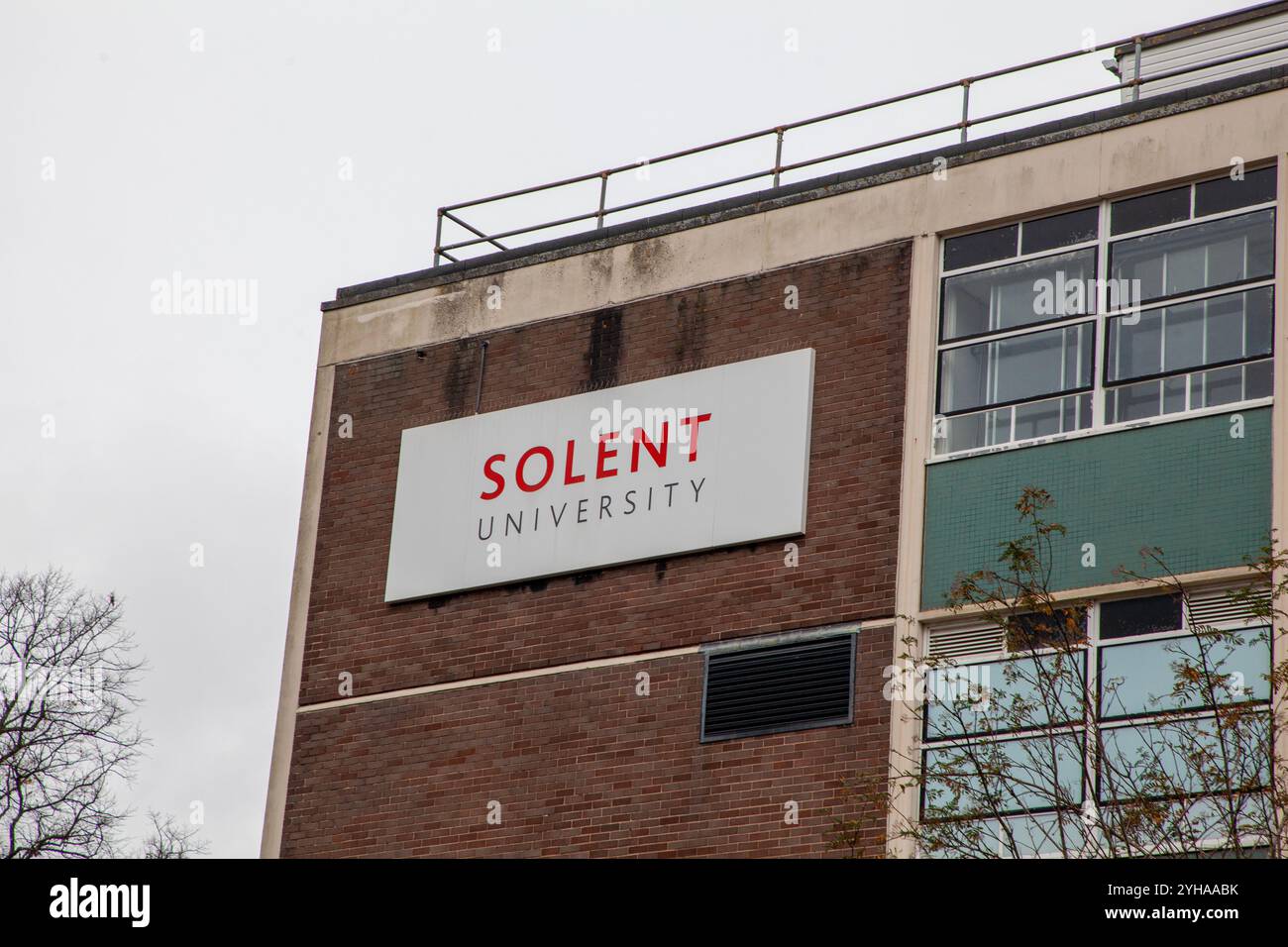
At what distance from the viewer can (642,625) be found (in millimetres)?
20906

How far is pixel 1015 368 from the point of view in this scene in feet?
65.6

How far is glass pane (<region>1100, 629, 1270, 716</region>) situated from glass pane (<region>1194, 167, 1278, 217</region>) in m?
4.25

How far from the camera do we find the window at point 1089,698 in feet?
53.0

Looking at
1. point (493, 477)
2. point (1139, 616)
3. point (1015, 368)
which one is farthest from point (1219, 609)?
point (493, 477)

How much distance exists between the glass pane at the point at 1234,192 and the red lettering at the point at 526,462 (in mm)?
7106

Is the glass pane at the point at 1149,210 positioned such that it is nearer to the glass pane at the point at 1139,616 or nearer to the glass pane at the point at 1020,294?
the glass pane at the point at 1020,294

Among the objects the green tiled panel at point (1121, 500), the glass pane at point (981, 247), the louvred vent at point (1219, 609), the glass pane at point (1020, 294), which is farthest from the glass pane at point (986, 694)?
the glass pane at point (981, 247)

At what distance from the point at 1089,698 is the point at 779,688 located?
4.15 m

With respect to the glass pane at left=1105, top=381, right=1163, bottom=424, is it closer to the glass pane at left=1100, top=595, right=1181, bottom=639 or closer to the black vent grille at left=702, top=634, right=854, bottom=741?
the glass pane at left=1100, top=595, right=1181, bottom=639

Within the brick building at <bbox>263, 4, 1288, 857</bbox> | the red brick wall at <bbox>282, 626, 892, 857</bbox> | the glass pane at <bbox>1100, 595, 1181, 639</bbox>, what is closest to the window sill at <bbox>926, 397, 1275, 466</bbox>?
the brick building at <bbox>263, 4, 1288, 857</bbox>

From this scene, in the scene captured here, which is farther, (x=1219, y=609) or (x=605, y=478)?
(x=605, y=478)

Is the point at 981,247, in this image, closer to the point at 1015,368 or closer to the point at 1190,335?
the point at 1015,368
